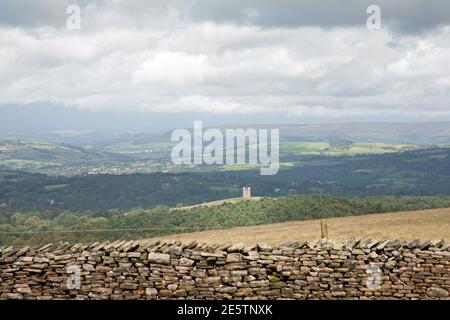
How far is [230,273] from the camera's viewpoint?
1686cm

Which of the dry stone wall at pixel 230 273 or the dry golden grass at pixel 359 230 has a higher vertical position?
the dry stone wall at pixel 230 273

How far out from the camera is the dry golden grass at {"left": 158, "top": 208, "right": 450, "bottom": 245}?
84.1 ft

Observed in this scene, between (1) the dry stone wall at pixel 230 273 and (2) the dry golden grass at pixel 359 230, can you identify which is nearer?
(1) the dry stone wall at pixel 230 273

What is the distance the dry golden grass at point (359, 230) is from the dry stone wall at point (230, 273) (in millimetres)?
7082

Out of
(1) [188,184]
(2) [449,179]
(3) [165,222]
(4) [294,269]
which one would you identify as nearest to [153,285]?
(4) [294,269]

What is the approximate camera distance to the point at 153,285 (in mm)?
16875

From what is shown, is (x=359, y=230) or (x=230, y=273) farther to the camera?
(x=359, y=230)

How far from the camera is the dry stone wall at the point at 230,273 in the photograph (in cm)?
1683

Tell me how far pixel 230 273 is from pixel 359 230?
44.3ft

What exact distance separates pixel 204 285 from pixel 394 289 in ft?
19.0

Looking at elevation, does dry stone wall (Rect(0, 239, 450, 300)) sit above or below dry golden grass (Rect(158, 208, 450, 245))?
above

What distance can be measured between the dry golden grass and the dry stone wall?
23.2 ft
